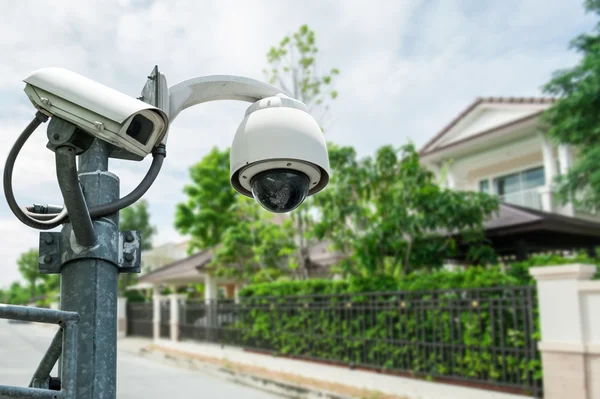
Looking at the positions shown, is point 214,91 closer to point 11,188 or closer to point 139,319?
point 11,188

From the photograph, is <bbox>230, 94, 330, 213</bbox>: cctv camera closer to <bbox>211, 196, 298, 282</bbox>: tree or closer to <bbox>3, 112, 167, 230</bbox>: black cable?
<bbox>3, 112, 167, 230</bbox>: black cable

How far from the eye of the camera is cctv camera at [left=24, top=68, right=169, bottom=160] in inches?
50.2

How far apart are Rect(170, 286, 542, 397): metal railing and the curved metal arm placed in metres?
6.46

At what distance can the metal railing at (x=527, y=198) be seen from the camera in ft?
54.4

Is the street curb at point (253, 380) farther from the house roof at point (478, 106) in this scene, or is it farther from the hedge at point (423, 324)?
the house roof at point (478, 106)

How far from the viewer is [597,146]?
12.3 meters

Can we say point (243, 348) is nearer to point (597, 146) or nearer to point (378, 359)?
point (378, 359)

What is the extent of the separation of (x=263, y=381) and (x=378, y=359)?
212 centimetres

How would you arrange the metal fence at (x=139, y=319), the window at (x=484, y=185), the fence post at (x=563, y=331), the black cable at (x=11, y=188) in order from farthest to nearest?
the metal fence at (x=139, y=319)
the window at (x=484, y=185)
the fence post at (x=563, y=331)
the black cable at (x=11, y=188)

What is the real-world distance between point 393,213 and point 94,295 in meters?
9.71

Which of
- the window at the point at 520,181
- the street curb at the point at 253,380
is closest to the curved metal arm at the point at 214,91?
the street curb at the point at 253,380

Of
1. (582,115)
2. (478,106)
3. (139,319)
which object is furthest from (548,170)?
(139,319)

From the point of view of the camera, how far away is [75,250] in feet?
4.58

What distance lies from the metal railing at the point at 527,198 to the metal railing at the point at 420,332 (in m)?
8.30
